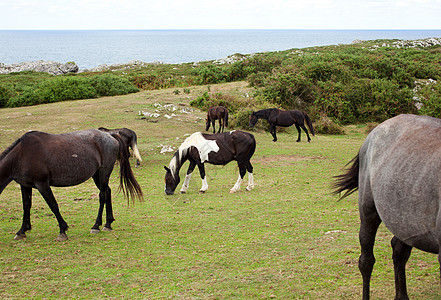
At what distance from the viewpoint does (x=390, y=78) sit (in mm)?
30828

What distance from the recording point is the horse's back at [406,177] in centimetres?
386

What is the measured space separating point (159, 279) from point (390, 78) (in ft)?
94.5

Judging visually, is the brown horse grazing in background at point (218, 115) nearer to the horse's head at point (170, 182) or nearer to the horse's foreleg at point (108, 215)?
the horse's head at point (170, 182)

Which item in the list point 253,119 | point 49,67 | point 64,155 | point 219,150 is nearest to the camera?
point 64,155

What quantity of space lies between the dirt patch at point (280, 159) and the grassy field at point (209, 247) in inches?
31.9

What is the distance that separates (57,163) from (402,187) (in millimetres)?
6248

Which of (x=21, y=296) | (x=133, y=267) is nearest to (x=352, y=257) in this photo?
(x=133, y=267)

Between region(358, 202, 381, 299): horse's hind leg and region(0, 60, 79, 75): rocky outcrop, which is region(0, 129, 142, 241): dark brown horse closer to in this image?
region(358, 202, 381, 299): horse's hind leg

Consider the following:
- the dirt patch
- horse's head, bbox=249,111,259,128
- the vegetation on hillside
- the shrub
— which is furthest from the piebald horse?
the shrub

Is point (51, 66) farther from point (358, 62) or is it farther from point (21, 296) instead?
point (21, 296)

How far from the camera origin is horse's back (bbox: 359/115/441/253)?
386 centimetres

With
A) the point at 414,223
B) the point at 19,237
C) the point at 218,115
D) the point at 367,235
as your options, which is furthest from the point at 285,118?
the point at 414,223

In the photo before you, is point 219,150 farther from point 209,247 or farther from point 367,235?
point 367,235

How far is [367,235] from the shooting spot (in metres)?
4.79
